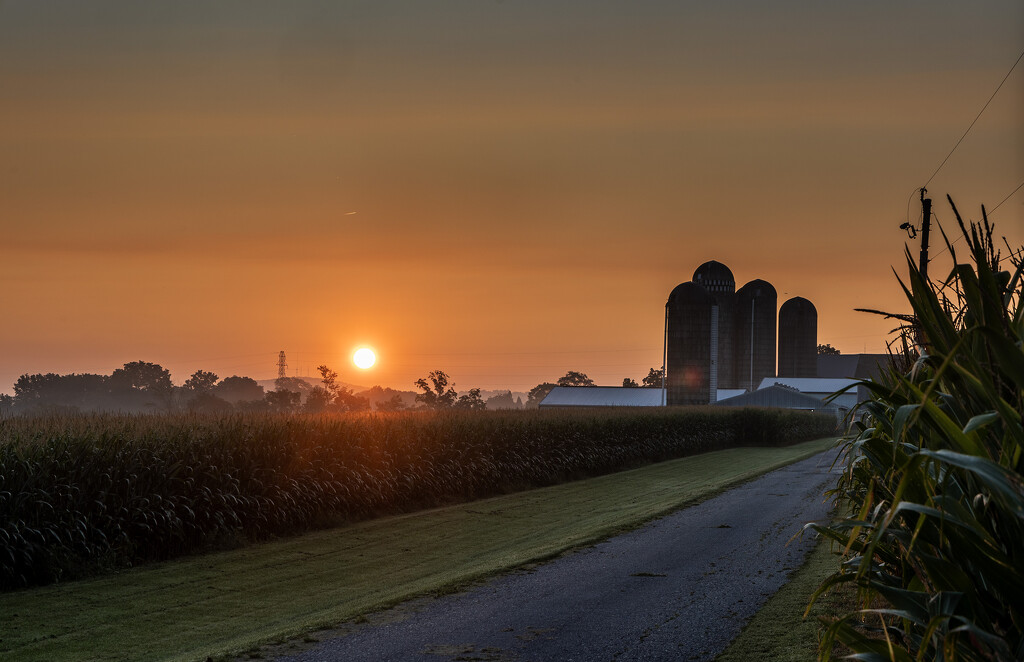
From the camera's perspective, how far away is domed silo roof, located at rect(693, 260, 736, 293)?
80312 millimetres

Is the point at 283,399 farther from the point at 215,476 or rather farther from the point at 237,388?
the point at 237,388

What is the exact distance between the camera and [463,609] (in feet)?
34.8

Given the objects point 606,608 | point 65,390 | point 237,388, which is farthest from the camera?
point 237,388

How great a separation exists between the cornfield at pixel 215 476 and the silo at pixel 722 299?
177 ft

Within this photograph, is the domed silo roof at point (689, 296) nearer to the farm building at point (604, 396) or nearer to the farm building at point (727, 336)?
the farm building at point (727, 336)

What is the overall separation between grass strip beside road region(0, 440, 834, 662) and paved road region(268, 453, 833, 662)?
68cm

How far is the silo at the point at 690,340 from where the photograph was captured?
59969 millimetres

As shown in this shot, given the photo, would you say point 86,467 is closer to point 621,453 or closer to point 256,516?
point 256,516

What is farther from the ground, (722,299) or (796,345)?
(722,299)

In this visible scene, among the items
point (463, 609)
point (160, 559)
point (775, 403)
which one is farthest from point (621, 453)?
point (775, 403)

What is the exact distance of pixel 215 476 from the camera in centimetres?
1653

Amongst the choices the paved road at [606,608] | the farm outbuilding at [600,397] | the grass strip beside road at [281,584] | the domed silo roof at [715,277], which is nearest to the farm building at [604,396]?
the farm outbuilding at [600,397]

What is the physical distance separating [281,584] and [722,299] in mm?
70527

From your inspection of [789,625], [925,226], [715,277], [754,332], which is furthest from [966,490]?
[754,332]
